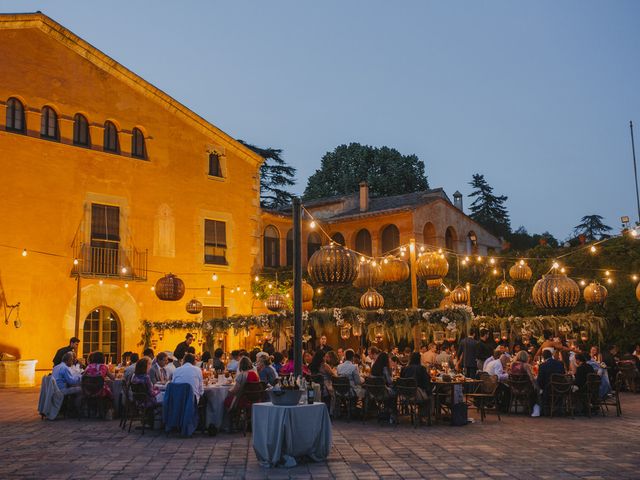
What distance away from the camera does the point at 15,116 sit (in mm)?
17250

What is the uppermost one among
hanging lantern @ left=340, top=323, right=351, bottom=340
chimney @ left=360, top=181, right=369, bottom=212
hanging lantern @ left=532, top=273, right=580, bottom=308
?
chimney @ left=360, top=181, right=369, bottom=212

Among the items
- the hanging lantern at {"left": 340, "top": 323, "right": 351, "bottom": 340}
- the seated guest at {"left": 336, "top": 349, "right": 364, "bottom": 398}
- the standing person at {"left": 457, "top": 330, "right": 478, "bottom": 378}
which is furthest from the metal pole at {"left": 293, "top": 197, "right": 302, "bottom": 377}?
the standing person at {"left": 457, "top": 330, "right": 478, "bottom": 378}

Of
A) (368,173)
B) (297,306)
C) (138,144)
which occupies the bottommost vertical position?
(297,306)

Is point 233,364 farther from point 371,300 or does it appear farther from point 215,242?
point 215,242

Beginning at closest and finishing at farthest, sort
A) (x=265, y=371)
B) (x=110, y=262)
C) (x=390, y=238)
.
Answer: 1. (x=265, y=371)
2. (x=110, y=262)
3. (x=390, y=238)

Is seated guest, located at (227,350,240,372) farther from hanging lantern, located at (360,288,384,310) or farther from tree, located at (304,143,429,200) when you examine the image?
tree, located at (304,143,429,200)

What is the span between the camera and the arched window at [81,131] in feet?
60.6

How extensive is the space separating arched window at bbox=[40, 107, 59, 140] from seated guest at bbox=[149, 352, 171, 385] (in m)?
9.80

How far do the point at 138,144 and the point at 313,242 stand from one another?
8.84 m

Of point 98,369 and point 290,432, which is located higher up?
point 98,369

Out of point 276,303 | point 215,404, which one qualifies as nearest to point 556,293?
point 215,404

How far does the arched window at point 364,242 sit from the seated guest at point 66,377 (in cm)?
1658

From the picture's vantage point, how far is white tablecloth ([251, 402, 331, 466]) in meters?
6.99

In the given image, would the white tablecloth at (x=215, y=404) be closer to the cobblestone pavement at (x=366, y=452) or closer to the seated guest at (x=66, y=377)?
the cobblestone pavement at (x=366, y=452)
